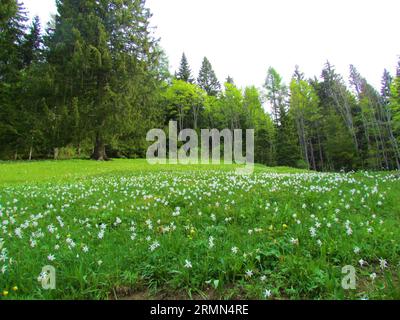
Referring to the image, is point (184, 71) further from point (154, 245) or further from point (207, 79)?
point (154, 245)

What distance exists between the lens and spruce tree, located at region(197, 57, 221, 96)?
7250 cm

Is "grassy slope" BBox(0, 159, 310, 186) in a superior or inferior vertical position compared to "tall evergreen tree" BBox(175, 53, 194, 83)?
inferior

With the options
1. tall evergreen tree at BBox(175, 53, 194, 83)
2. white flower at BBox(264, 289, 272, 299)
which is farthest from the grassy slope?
tall evergreen tree at BBox(175, 53, 194, 83)

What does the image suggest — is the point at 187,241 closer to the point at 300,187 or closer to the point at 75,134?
→ the point at 300,187

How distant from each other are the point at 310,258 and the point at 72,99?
32059mm

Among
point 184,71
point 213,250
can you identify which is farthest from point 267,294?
point 184,71

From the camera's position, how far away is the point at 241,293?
3.34m

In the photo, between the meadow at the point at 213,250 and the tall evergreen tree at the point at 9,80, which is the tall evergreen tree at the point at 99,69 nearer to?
the tall evergreen tree at the point at 9,80

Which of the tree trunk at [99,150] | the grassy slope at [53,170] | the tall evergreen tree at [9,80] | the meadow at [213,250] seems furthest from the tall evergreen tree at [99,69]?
the meadow at [213,250]

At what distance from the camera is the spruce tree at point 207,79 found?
7250 cm

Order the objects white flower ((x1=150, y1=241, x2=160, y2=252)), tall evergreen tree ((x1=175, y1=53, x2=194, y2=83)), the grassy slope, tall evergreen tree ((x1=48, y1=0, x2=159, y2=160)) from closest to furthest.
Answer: white flower ((x1=150, y1=241, x2=160, y2=252))
the grassy slope
tall evergreen tree ((x1=48, y1=0, x2=159, y2=160))
tall evergreen tree ((x1=175, y1=53, x2=194, y2=83))

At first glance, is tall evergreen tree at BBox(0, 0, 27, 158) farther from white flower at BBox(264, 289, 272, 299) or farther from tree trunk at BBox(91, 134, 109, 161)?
white flower at BBox(264, 289, 272, 299)

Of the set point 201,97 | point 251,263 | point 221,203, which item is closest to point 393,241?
point 251,263
